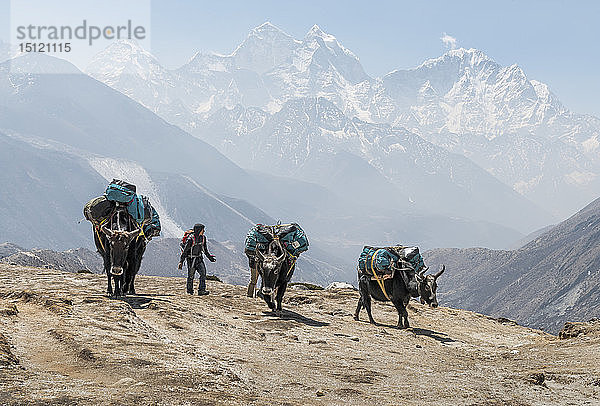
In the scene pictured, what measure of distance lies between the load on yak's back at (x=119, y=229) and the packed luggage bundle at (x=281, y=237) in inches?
163

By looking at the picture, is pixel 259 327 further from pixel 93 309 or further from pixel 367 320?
pixel 367 320

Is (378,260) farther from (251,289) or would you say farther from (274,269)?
(251,289)

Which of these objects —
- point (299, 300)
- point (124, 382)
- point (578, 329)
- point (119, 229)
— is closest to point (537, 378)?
point (124, 382)

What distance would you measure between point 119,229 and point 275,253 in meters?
5.46

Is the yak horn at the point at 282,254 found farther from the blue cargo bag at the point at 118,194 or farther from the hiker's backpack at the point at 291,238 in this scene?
the blue cargo bag at the point at 118,194

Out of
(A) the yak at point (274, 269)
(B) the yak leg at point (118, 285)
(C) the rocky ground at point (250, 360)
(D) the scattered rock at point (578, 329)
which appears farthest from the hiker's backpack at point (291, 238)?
(D) the scattered rock at point (578, 329)

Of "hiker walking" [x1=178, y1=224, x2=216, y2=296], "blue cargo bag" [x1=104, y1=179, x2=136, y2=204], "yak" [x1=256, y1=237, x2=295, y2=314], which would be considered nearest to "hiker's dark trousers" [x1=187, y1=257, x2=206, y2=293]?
"hiker walking" [x1=178, y1=224, x2=216, y2=296]

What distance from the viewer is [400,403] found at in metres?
8.38

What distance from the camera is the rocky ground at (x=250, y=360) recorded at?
7875mm

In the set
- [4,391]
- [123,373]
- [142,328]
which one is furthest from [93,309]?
[4,391]

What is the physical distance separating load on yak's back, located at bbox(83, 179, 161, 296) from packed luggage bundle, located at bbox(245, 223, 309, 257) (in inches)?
163

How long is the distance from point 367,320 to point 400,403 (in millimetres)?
13765

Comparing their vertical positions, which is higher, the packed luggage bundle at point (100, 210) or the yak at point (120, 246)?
the packed luggage bundle at point (100, 210)

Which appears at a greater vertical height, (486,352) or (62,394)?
(62,394)
